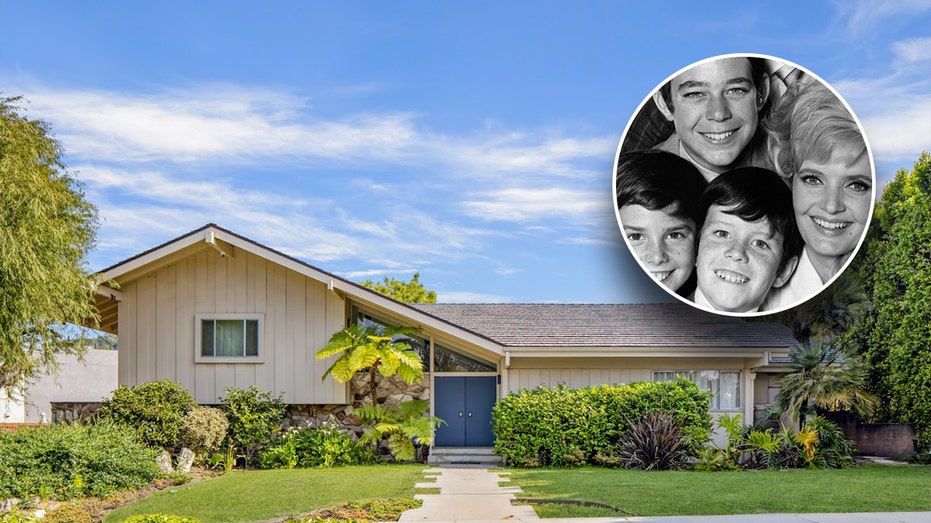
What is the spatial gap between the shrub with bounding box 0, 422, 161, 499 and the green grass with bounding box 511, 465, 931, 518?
19.2 ft

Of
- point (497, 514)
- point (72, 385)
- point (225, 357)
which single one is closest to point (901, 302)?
point (497, 514)

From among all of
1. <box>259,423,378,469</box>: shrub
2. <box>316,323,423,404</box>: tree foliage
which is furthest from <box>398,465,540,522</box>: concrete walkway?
<box>316,323,423,404</box>: tree foliage

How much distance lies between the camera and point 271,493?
1270 cm

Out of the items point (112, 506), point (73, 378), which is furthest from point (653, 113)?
point (73, 378)

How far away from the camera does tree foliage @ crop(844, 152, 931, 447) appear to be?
17.5 metres

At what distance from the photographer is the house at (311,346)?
1786 cm

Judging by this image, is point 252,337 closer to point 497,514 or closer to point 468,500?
point 468,500

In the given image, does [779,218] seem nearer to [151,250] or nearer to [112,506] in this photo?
[112,506]

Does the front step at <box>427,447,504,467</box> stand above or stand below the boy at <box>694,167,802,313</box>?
below

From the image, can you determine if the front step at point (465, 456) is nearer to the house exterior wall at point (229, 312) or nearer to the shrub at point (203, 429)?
the house exterior wall at point (229, 312)

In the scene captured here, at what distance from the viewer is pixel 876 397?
59.2 feet

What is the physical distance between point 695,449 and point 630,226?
11336 millimetres

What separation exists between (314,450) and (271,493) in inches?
181

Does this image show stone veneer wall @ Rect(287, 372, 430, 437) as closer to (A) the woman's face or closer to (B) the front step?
(B) the front step
